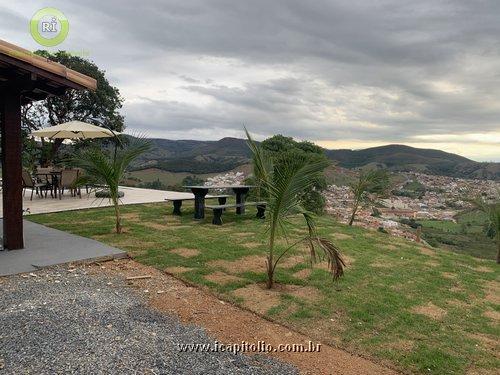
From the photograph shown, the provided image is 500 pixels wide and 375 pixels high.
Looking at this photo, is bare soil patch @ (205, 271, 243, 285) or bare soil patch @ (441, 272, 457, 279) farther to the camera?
bare soil patch @ (441, 272, 457, 279)

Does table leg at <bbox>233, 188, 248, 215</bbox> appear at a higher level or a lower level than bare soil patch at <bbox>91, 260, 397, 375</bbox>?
higher

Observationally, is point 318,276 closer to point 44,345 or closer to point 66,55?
point 44,345

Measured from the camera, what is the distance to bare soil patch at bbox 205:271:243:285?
167 inches

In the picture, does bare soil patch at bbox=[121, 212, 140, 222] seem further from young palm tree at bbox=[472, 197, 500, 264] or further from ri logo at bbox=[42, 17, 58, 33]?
young palm tree at bbox=[472, 197, 500, 264]

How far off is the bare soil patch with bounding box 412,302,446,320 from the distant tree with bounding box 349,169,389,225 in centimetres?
496

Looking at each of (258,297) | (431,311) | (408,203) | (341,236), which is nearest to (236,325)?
(258,297)

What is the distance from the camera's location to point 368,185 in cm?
860

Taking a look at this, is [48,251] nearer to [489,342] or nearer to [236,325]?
[236,325]

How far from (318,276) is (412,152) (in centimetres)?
5603

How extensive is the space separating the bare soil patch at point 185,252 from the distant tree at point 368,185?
466 centimetres

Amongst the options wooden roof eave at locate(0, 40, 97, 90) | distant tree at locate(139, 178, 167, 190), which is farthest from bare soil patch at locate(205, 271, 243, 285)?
distant tree at locate(139, 178, 167, 190)

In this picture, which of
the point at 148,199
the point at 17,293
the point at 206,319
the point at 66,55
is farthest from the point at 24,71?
the point at 66,55

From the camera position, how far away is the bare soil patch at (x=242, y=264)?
473 cm

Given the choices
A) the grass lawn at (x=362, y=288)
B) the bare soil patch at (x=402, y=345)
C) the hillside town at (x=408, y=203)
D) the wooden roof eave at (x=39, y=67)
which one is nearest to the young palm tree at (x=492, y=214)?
the hillside town at (x=408, y=203)
